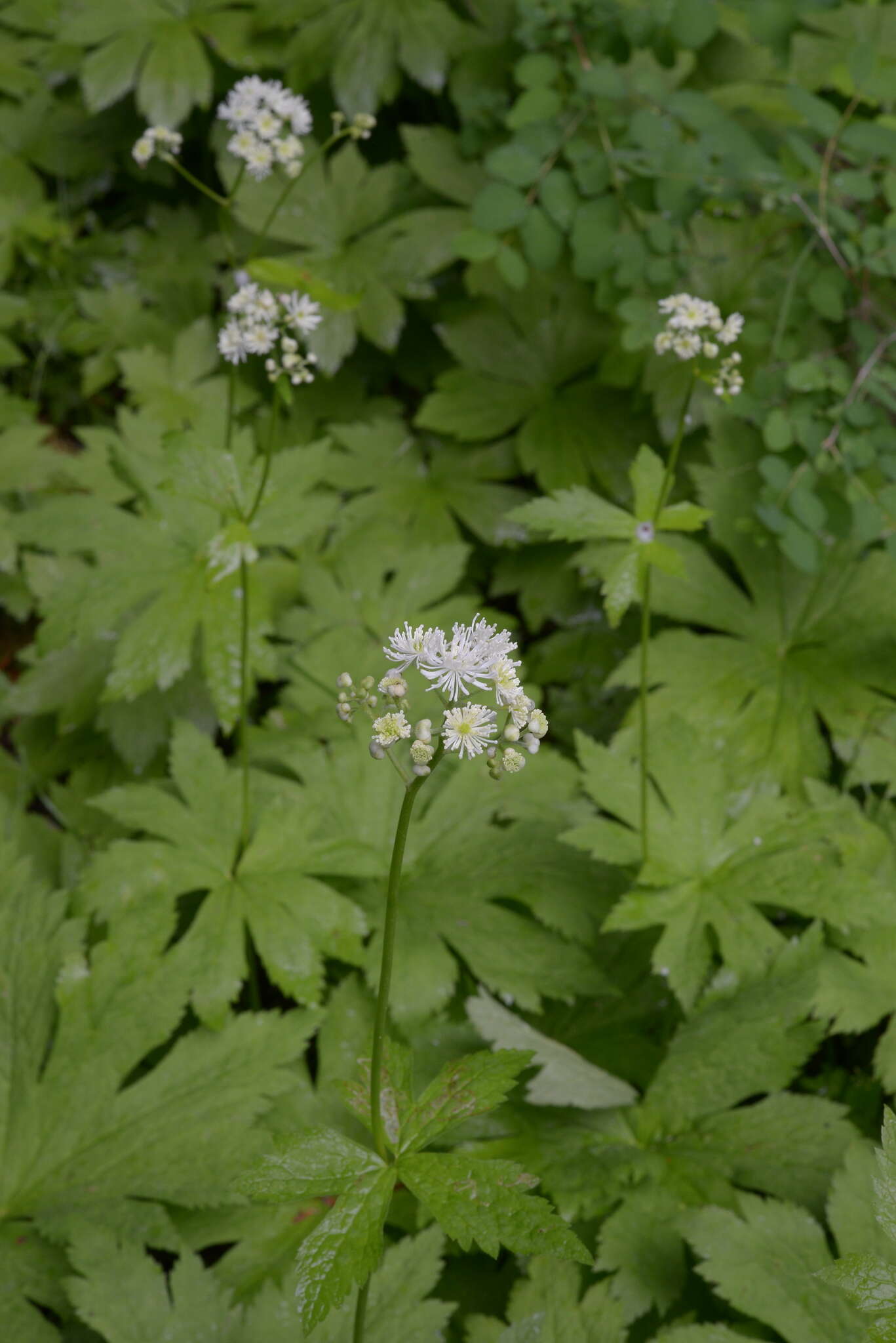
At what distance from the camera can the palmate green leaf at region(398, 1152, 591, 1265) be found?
1238 mm

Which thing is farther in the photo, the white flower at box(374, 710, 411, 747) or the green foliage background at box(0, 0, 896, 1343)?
the green foliage background at box(0, 0, 896, 1343)

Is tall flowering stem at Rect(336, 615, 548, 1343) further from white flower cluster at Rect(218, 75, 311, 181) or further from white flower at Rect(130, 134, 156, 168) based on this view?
white flower at Rect(130, 134, 156, 168)

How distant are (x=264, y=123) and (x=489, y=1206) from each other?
6.93ft

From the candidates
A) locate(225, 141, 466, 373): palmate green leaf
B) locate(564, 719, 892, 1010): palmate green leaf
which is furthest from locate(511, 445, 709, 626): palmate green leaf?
locate(225, 141, 466, 373): palmate green leaf

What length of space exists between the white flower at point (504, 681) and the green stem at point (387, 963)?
0.40 ft

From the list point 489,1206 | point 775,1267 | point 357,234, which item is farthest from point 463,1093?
point 357,234

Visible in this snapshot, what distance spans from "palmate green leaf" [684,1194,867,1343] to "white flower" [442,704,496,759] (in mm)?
1178

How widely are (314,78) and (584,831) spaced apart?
2807 mm

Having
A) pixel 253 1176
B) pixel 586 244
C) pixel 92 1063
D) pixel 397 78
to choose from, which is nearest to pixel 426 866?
pixel 92 1063

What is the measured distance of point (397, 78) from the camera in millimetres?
3396

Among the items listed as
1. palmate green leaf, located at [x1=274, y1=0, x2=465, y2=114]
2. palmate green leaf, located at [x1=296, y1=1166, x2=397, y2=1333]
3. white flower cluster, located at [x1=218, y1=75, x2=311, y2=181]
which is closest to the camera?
palmate green leaf, located at [x1=296, y1=1166, x2=397, y2=1333]

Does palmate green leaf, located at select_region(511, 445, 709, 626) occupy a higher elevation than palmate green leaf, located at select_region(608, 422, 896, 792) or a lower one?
higher

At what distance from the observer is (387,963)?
1239 millimetres

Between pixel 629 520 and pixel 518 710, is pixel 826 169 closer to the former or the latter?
pixel 629 520
